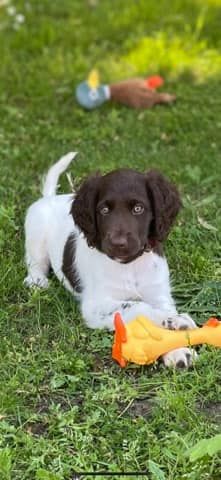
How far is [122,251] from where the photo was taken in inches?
191

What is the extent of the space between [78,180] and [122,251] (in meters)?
2.06

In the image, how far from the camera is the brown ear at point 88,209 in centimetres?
513

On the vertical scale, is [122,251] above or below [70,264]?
above

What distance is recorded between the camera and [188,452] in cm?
390

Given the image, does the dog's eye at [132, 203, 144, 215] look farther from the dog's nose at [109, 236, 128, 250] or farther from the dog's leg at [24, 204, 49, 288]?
the dog's leg at [24, 204, 49, 288]

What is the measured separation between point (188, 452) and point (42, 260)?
224 centimetres

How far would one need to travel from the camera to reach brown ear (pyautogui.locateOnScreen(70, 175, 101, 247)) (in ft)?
16.8

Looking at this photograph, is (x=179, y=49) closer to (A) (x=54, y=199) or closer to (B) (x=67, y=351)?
(A) (x=54, y=199)

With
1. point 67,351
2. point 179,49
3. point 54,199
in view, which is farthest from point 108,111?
point 67,351

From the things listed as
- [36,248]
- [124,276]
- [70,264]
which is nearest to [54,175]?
[36,248]

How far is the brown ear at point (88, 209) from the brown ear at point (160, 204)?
0.29 meters

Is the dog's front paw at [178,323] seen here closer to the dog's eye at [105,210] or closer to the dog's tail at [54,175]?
the dog's eye at [105,210]

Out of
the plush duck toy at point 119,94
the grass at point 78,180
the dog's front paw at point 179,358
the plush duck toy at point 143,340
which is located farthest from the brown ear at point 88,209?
the plush duck toy at point 119,94

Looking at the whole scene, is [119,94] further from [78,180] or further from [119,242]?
[119,242]
